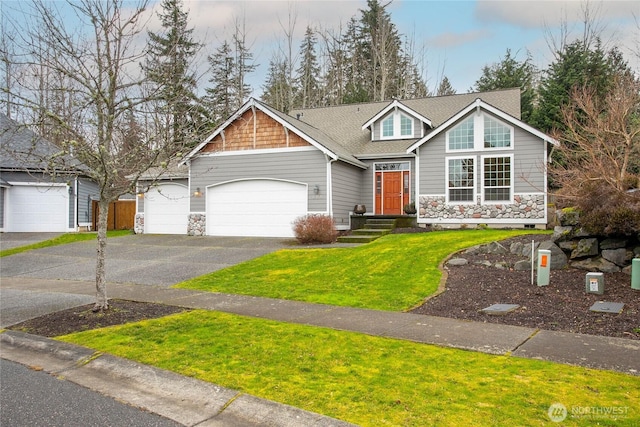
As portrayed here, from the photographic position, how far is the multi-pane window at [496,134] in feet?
59.8

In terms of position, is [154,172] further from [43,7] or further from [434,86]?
[434,86]

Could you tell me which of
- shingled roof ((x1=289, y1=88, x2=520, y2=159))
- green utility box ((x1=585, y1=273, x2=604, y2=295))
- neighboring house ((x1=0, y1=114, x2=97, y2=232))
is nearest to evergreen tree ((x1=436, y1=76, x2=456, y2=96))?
shingled roof ((x1=289, y1=88, x2=520, y2=159))

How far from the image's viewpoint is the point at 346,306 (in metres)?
8.41

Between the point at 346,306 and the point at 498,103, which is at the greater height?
the point at 498,103

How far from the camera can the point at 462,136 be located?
1881 cm

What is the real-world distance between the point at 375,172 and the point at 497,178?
541cm

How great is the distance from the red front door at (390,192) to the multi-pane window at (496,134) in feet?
12.8

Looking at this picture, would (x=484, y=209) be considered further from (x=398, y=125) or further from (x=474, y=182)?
(x=398, y=125)

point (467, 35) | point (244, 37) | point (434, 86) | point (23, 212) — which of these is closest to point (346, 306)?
point (23, 212)

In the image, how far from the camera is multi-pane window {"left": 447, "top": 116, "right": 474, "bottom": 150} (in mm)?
18672

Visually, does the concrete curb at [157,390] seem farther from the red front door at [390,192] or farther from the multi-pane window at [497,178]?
the red front door at [390,192]

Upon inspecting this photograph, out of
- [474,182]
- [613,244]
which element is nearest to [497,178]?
[474,182]

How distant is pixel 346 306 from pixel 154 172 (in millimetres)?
17026
